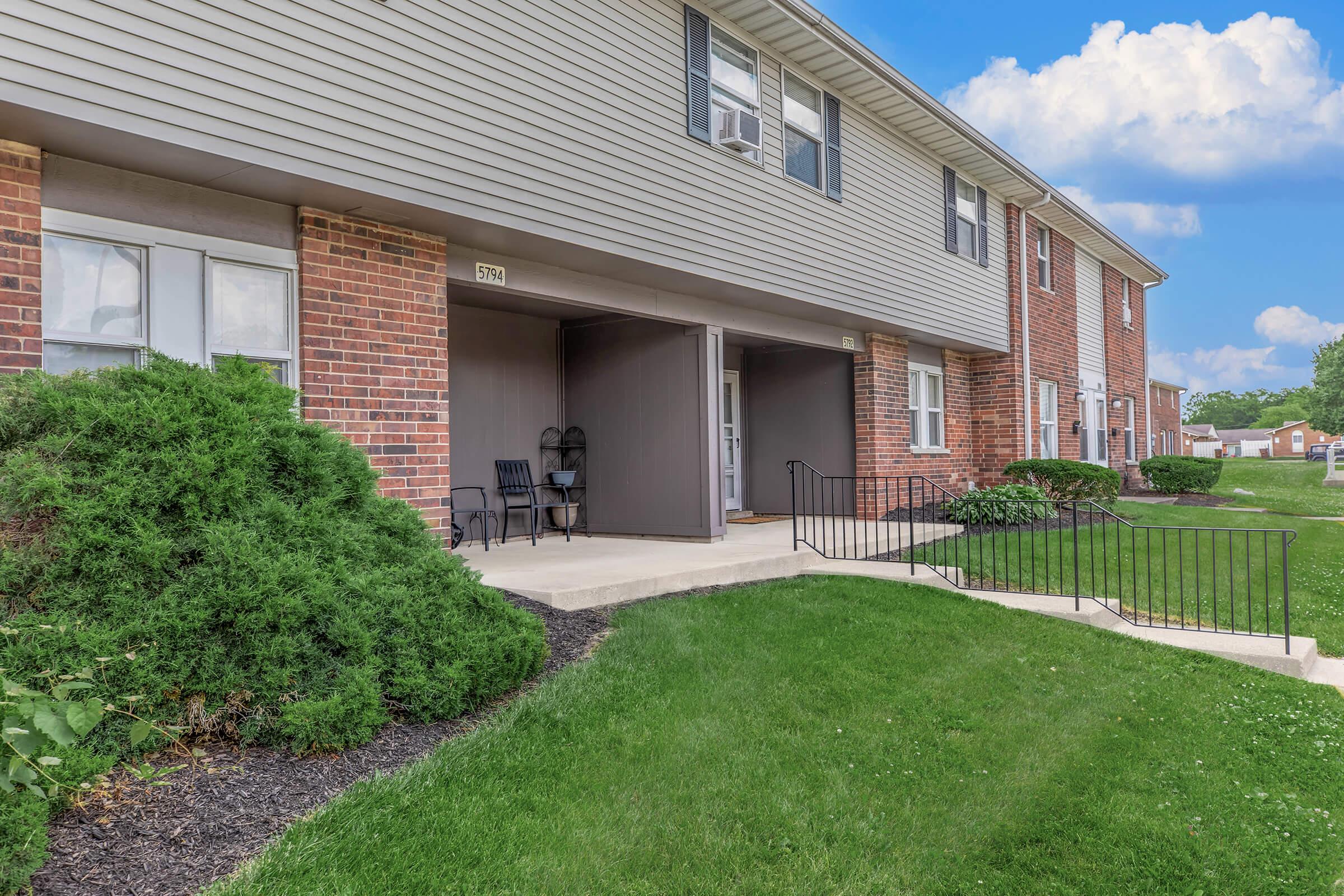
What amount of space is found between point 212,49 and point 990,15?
336ft

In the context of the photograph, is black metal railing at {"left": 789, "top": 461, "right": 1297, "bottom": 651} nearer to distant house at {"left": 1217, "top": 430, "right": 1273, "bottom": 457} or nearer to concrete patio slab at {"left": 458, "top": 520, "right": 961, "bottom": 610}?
concrete patio slab at {"left": 458, "top": 520, "right": 961, "bottom": 610}

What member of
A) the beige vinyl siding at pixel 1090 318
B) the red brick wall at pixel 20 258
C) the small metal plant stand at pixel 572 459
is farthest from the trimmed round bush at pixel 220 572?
the beige vinyl siding at pixel 1090 318

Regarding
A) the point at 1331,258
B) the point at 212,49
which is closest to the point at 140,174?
the point at 212,49

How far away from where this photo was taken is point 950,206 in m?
12.4

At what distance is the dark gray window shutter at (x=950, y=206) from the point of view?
40.3ft

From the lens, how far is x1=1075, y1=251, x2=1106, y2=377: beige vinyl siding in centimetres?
1712

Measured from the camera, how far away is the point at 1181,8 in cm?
7938

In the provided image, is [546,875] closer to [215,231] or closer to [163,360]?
[163,360]

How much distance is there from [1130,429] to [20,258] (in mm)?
20878

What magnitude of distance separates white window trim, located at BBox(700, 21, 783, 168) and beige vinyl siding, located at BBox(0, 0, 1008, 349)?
7 centimetres

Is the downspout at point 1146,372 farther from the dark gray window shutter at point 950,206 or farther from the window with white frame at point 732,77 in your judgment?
the window with white frame at point 732,77

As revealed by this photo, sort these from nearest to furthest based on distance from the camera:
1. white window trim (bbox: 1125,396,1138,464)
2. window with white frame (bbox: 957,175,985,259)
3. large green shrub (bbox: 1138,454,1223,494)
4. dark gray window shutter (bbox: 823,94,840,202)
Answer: dark gray window shutter (bbox: 823,94,840,202)
window with white frame (bbox: 957,175,985,259)
large green shrub (bbox: 1138,454,1223,494)
white window trim (bbox: 1125,396,1138,464)

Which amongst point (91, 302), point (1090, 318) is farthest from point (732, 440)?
point (1090, 318)

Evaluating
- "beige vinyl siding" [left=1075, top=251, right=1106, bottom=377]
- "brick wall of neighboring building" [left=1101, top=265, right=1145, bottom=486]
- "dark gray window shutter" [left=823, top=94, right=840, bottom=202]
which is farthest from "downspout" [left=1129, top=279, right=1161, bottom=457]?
"dark gray window shutter" [left=823, top=94, right=840, bottom=202]
